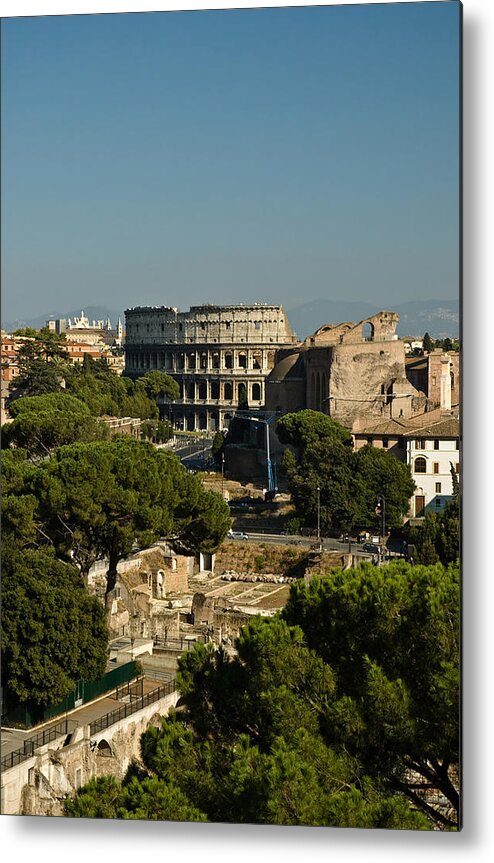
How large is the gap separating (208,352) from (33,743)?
14545 mm

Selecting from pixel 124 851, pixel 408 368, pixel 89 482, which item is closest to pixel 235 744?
pixel 124 851

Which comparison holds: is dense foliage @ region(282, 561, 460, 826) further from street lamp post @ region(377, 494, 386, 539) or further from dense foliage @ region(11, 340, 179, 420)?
dense foliage @ region(11, 340, 179, 420)

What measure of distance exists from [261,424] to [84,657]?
13.0 m

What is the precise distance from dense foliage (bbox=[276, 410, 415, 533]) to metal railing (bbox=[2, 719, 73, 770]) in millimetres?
7184

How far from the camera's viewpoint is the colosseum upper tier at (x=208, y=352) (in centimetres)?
1942

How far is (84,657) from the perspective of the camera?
30.5ft

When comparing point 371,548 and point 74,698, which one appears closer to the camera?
point 74,698

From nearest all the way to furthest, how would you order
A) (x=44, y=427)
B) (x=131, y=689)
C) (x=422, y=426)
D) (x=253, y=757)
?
(x=253, y=757) → (x=131, y=689) → (x=44, y=427) → (x=422, y=426)

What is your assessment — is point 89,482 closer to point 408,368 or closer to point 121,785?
point 121,785

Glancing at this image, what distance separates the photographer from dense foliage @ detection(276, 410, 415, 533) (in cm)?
1552

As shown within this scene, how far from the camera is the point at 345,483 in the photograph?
16.5 meters

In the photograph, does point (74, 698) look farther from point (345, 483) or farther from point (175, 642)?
point (345, 483)

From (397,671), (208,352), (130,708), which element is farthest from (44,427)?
(397,671)

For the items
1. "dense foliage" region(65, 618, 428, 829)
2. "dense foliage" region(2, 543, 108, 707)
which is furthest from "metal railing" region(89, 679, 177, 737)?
"dense foliage" region(65, 618, 428, 829)
